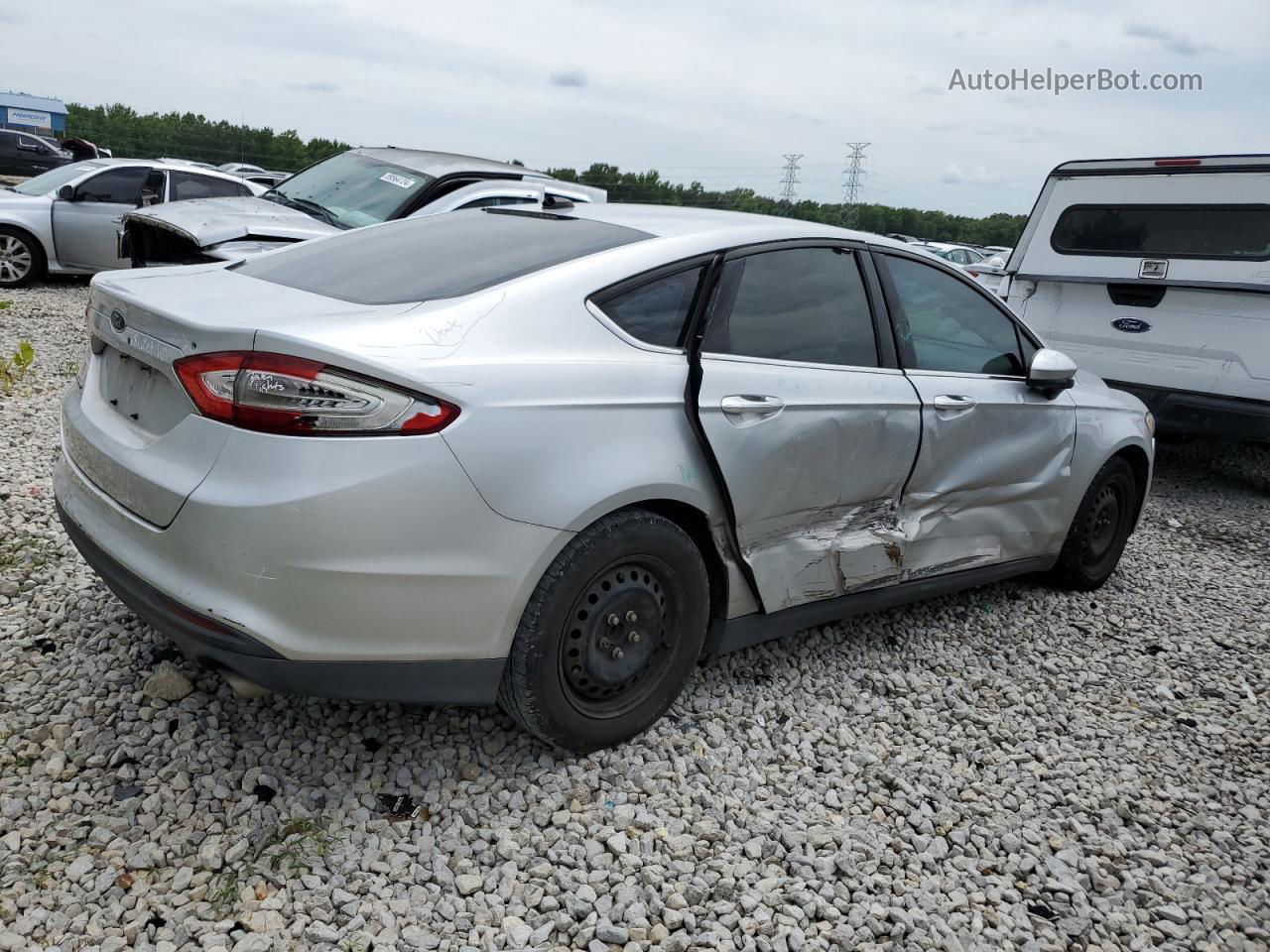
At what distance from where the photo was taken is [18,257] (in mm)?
10664

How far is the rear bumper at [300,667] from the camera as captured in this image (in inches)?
92.3

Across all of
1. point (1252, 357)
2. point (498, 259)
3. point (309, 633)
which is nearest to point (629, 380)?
point (498, 259)

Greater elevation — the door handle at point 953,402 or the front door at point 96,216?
the door handle at point 953,402

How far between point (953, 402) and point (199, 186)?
395 inches

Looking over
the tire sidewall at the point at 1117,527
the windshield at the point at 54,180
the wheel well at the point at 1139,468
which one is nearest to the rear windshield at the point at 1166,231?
the wheel well at the point at 1139,468

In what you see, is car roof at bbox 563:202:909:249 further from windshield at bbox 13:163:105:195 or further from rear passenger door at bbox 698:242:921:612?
windshield at bbox 13:163:105:195

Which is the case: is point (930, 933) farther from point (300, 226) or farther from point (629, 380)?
point (300, 226)

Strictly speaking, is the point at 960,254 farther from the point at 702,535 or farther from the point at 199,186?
the point at 702,535

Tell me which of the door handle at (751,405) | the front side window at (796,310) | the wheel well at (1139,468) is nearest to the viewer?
the door handle at (751,405)

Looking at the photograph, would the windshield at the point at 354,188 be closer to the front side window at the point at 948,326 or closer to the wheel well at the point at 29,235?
the wheel well at the point at 29,235

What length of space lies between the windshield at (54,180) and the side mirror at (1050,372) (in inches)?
417

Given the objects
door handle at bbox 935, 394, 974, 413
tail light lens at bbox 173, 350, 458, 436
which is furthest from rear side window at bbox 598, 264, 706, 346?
door handle at bbox 935, 394, 974, 413

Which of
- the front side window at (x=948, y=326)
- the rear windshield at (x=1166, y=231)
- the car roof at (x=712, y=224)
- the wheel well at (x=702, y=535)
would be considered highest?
the rear windshield at (x=1166, y=231)

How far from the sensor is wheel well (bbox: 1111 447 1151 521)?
16.4 ft
